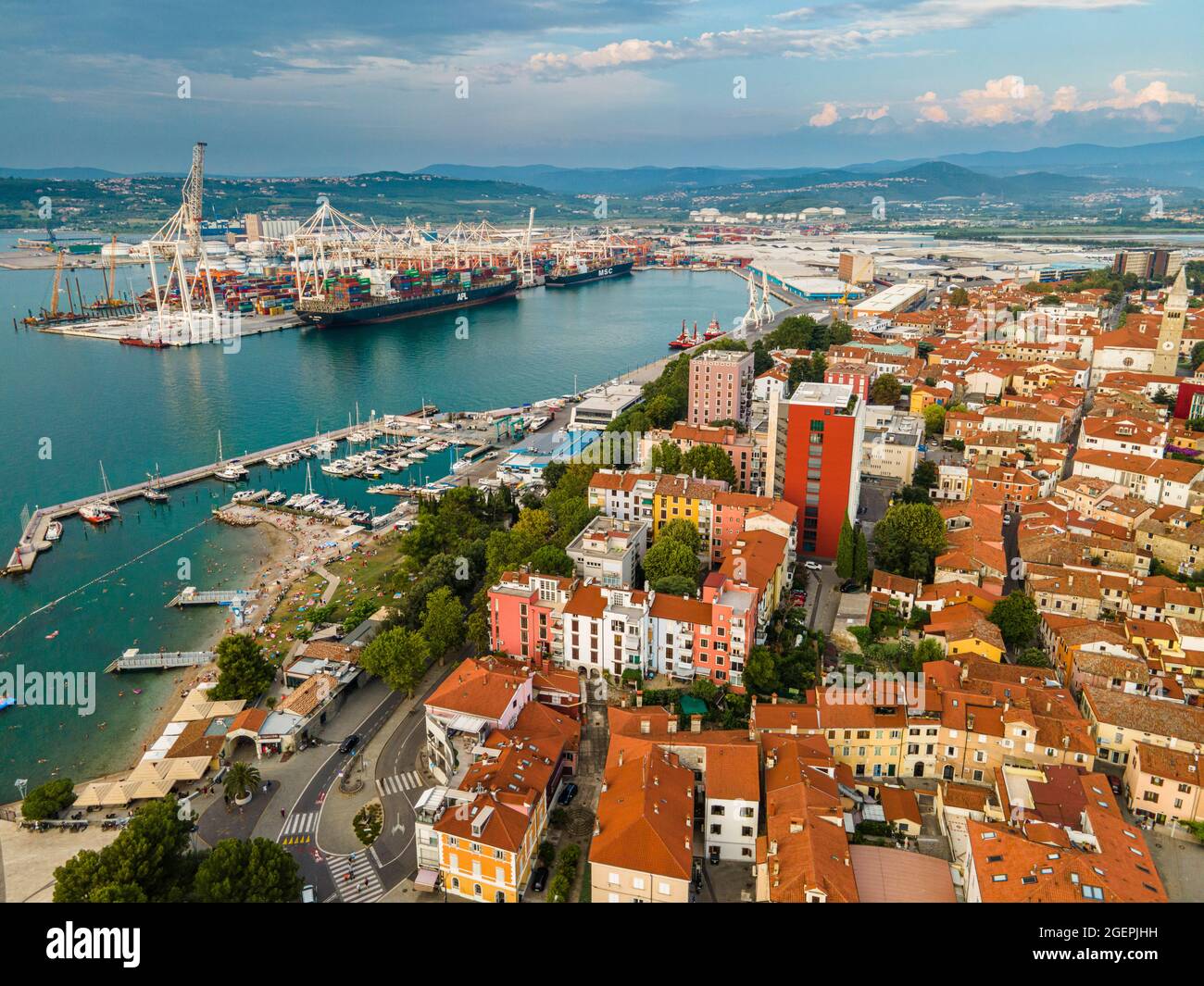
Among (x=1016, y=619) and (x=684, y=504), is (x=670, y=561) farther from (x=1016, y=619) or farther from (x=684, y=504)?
(x=1016, y=619)

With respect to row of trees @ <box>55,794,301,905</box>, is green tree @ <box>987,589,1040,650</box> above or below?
above

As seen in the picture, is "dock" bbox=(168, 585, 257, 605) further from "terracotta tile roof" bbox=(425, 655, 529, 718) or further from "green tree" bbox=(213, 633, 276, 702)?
"terracotta tile roof" bbox=(425, 655, 529, 718)

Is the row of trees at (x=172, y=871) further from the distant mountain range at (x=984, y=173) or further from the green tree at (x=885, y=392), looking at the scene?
the distant mountain range at (x=984, y=173)

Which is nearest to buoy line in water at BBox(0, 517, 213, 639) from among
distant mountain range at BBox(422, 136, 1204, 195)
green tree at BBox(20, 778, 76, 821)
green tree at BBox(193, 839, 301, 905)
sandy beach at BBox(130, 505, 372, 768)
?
sandy beach at BBox(130, 505, 372, 768)

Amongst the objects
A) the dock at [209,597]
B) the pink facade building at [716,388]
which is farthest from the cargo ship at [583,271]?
the dock at [209,597]

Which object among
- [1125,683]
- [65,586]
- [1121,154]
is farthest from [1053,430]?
[1121,154]
